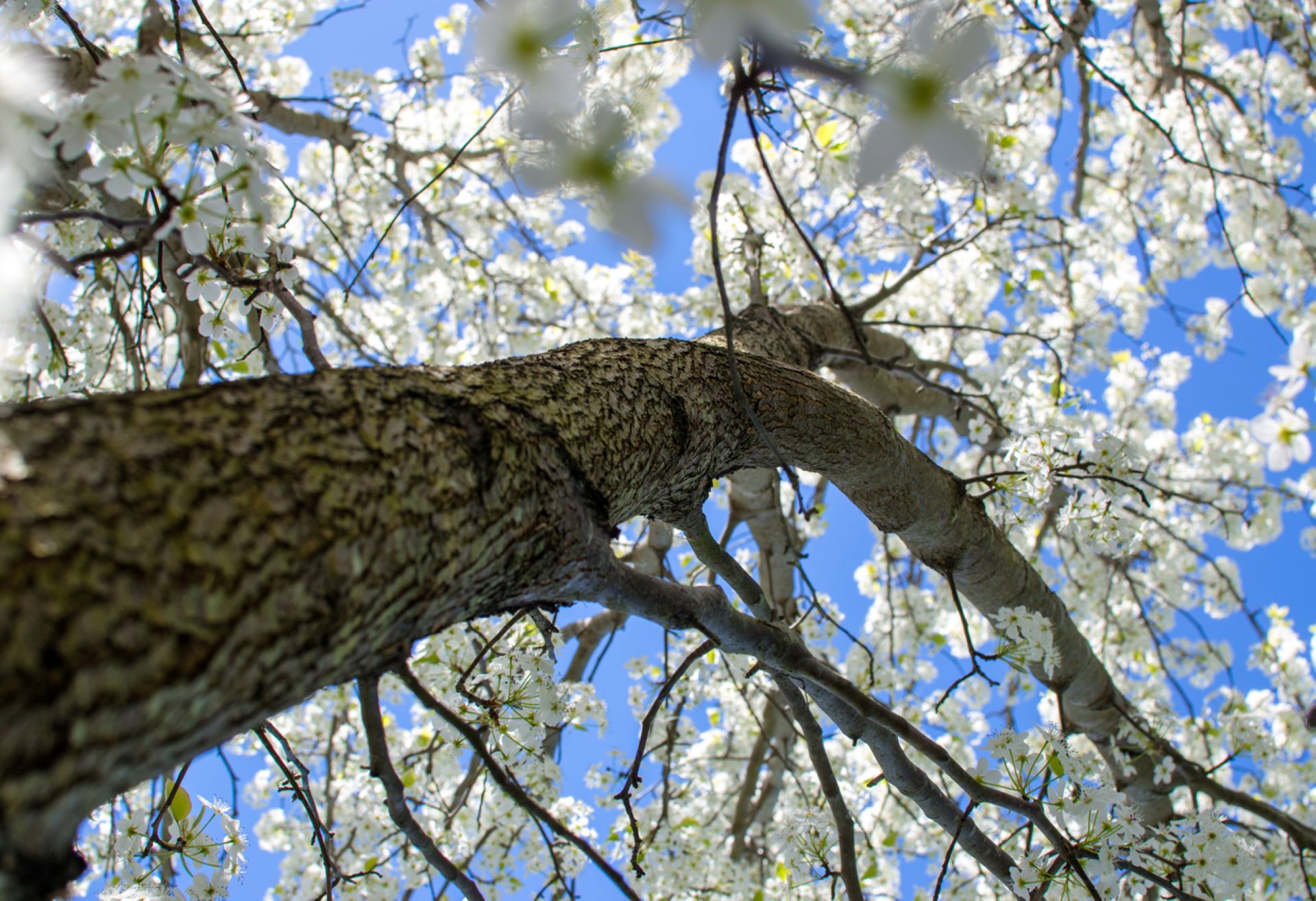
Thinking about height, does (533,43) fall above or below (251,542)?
above

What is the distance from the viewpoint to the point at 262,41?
365 centimetres

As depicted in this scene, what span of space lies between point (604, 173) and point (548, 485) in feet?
1.06

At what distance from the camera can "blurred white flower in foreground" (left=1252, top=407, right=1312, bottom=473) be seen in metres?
0.71

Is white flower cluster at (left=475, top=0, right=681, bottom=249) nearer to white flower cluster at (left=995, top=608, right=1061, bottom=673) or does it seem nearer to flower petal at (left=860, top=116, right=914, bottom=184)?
flower petal at (left=860, top=116, right=914, bottom=184)

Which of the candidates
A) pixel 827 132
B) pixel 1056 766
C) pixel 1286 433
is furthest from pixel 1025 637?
pixel 827 132

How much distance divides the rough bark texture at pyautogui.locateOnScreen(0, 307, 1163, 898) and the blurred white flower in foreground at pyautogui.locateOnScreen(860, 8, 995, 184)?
1.40 feet

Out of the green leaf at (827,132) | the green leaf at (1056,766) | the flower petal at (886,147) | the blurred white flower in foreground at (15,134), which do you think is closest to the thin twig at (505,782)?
the blurred white flower in foreground at (15,134)

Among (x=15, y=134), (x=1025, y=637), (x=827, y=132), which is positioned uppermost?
(x=827, y=132)

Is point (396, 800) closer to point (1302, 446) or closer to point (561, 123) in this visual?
point (561, 123)

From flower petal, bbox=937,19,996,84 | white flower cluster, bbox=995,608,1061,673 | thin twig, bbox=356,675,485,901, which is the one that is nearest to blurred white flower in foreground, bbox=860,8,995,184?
flower petal, bbox=937,19,996,84

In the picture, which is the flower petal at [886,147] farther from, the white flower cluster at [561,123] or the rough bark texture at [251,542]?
the rough bark texture at [251,542]

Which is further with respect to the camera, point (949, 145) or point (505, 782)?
point (505, 782)

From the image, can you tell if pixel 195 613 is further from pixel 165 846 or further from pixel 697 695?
pixel 697 695

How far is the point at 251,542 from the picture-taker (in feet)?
1.58
